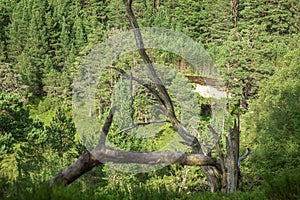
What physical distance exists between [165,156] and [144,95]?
75.8ft

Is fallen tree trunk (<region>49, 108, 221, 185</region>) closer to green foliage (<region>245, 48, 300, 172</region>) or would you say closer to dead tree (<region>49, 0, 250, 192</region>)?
dead tree (<region>49, 0, 250, 192</region>)

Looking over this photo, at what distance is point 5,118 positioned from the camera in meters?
24.5

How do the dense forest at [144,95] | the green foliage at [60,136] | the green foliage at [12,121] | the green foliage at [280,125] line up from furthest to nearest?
the green foliage at [12,121]
the green foliage at [60,136]
the green foliage at [280,125]
the dense forest at [144,95]

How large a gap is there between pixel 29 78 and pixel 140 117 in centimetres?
1671

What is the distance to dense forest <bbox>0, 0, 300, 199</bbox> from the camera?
317 cm

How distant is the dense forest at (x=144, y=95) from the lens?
3.17 meters

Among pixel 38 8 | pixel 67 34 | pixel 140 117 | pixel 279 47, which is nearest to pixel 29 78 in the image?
pixel 67 34

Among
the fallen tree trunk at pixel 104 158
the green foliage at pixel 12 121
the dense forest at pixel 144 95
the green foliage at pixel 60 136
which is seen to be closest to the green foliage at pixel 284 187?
the dense forest at pixel 144 95

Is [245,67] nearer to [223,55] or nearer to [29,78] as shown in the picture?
[223,55]

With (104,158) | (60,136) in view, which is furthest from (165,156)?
(60,136)

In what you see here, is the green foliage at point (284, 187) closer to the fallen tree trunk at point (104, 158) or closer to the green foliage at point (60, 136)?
the fallen tree trunk at point (104, 158)

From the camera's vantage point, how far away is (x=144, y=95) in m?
26.5

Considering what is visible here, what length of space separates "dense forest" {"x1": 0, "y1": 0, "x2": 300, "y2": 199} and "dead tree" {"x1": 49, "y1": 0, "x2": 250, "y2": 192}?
0.20 metres

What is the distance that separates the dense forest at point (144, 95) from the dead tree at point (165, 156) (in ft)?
0.67
